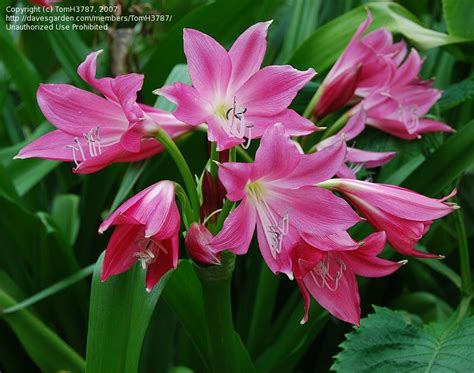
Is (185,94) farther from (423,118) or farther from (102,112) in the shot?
(423,118)

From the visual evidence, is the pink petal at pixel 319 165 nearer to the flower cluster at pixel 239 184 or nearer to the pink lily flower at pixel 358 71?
the flower cluster at pixel 239 184

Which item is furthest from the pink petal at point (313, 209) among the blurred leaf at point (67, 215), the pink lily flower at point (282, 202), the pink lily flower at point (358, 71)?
the blurred leaf at point (67, 215)

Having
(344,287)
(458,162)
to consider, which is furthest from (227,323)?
(458,162)

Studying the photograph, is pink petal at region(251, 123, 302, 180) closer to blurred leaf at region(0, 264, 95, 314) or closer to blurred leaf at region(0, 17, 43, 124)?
blurred leaf at region(0, 264, 95, 314)

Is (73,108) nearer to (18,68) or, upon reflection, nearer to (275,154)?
(275,154)

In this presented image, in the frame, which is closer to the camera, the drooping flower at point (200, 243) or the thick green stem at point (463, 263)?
the drooping flower at point (200, 243)

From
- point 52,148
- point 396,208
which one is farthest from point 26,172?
point 396,208

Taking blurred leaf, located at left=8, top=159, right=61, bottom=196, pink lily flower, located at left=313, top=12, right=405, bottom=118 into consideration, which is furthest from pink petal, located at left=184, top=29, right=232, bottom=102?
blurred leaf, located at left=8, top=159, right=61, bottom=196
